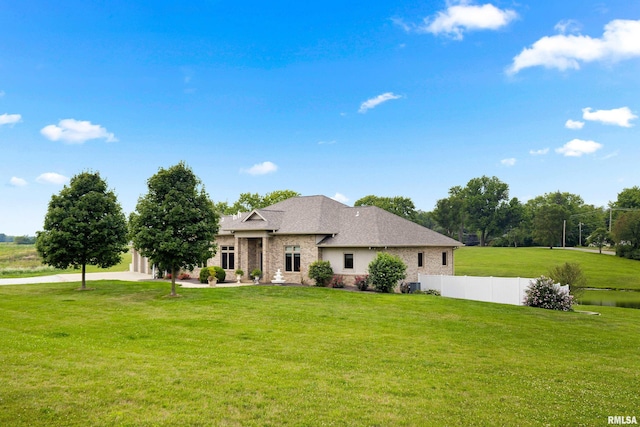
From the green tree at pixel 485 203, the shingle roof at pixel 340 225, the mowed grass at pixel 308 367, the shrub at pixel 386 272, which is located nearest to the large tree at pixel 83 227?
the mowed grass at pixel 308 367

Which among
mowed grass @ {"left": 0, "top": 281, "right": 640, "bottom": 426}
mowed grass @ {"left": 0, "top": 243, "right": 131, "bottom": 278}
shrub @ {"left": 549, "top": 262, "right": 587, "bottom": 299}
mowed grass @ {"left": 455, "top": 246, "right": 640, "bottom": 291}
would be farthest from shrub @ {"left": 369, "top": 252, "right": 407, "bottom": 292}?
mowed grass @ {"left": 455, "top": 246, "right": 640, "bottom": 291}

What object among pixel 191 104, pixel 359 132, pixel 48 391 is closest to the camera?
pixel 48 391

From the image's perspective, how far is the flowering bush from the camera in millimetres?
24141

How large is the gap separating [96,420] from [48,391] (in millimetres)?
2078

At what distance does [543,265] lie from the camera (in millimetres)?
64875

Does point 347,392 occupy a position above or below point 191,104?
below

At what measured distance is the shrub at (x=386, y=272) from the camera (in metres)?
27.9

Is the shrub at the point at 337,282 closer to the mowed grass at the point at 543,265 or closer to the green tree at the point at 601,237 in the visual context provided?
the mowed grass at the point at 543,265

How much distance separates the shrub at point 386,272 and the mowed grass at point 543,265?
3072cm

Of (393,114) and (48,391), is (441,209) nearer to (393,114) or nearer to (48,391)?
(393,114)

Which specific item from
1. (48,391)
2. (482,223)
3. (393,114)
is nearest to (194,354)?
Result: (48,391)

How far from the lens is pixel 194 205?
79.7ft

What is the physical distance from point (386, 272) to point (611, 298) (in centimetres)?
2750

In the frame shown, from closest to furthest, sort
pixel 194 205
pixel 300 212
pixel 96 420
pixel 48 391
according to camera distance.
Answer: pixel 96 420 → pixel 48 391 → pixel 194 205 → pixel 300 212
